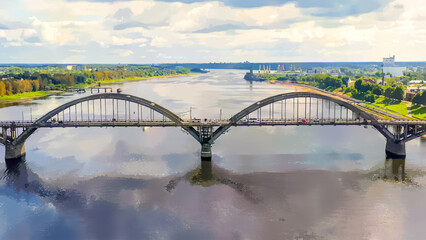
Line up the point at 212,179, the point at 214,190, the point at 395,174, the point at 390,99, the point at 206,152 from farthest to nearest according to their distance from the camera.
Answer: the point at 390,99 → the point at 206,152 → the point at 395,174 → the point at 212,179 → the point at 214,190

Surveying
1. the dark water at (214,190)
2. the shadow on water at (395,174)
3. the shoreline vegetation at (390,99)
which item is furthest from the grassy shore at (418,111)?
the shadow on water at (395,174)

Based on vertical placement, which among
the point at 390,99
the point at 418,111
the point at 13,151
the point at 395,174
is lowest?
the point at 395,174

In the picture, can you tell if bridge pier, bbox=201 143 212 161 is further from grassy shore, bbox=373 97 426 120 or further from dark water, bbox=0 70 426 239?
grassy shore, bbox=373 97 426 120

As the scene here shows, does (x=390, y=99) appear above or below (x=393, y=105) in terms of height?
above

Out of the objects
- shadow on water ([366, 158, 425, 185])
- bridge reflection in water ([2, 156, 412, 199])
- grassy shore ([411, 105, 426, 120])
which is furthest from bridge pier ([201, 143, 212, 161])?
grassy shore ([411, 105, 426, 120])

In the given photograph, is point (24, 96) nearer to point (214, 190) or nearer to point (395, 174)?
point (214, 190)

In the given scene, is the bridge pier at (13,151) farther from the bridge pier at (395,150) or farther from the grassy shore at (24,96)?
the grassy shore at (24,96)

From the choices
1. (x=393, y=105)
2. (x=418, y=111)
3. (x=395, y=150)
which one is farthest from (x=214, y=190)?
(x=393, y=105)
